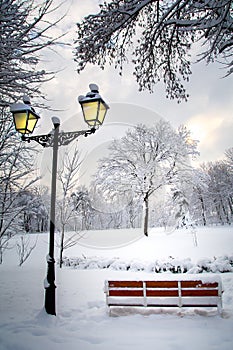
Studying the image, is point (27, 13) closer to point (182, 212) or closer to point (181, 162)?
point (181, 162)

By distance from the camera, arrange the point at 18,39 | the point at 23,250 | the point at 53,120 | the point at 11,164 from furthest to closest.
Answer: the point at 23,250
the point at 11,164
the point at 53,120
the point at 18,39

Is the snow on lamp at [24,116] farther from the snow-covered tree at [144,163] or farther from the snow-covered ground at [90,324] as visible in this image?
the snow-covered tree at [144,163]

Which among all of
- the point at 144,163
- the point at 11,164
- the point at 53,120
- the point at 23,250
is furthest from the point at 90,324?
the point at 144,163

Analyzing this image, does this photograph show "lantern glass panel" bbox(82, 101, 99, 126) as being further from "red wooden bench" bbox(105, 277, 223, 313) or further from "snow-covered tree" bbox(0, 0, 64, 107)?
"red wooden bench" bbox(105, 277, 223, 313)

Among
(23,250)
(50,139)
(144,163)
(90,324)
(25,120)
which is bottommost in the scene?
(90,324)

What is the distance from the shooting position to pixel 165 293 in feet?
15.2

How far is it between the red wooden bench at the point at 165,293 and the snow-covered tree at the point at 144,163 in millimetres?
12943

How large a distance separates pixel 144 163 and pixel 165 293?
1435cm

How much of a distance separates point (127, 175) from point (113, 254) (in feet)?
22.3

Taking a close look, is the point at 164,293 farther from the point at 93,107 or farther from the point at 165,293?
the point at 93,107

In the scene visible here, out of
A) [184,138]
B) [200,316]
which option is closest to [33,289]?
[200,316]

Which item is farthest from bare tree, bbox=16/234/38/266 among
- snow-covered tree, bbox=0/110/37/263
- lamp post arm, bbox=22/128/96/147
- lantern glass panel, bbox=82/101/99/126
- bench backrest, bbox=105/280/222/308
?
lantern glass panel, bbox=82/101/99/126

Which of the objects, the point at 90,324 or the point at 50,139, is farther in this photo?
the point at 50,139

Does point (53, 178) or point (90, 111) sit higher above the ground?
point (90, 111)
